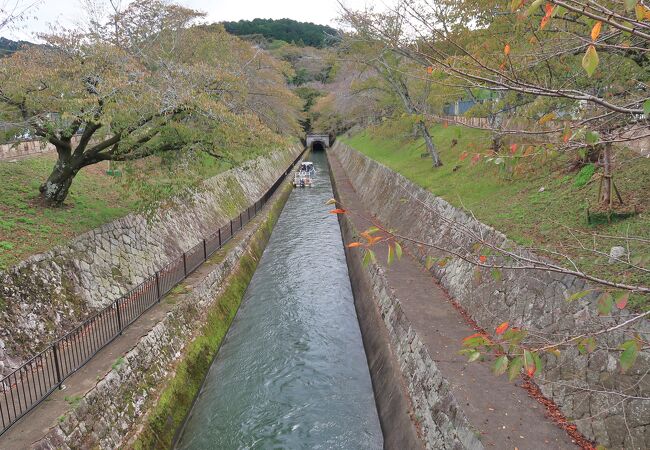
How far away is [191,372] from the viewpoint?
32.6 feet

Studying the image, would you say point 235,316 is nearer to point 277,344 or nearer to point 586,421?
point 277,344

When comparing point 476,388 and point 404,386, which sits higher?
point 476,388

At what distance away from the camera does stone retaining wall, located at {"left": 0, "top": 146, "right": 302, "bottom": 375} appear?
26.6 ft

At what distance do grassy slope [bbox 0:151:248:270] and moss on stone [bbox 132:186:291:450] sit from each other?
416 centimetres

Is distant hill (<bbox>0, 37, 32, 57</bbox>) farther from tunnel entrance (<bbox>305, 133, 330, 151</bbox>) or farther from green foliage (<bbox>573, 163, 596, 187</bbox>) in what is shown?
tunnel entrance (<bbox>305, 133, 330, 151</bbox>)

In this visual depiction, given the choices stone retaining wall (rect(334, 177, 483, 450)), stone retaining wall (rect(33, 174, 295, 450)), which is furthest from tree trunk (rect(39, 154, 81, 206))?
stone retaining wall (rect(334, 177, 483, 450))

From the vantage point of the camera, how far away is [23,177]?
1350cm

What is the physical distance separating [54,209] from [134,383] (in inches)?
272

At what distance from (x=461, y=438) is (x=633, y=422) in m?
2.29

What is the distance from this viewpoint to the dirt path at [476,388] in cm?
596

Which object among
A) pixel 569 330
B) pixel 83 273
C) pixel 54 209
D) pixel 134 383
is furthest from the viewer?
pixel 54 209

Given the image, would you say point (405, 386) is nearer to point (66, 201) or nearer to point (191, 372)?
point (191, 372)

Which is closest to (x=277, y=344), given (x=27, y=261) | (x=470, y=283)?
(x=470, y=283)

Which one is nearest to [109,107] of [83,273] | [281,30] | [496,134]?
[83,273]
